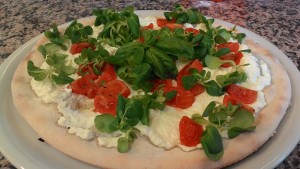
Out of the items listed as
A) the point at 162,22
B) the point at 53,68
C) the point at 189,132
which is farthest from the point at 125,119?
the point at 162,22

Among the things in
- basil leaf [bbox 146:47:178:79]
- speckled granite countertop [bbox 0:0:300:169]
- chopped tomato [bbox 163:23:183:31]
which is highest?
basil leaf [bbox 146:47:178:79]

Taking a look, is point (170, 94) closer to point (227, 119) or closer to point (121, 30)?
point (227, 119)

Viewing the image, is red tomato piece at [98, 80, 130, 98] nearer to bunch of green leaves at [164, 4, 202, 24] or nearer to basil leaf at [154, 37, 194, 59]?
basil leaf at [154, 37, 194, 59]

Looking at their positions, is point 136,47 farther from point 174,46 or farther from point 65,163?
point 65,163

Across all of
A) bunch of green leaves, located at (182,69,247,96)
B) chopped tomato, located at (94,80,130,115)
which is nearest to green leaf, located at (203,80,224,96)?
bunch of green leaves, located at (182,69,247,96)

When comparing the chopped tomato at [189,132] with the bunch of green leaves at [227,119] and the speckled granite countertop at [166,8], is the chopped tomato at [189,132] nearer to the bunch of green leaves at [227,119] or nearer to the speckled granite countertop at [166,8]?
the bunch of green leaves at [227,119]

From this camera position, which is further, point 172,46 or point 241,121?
point 172,46

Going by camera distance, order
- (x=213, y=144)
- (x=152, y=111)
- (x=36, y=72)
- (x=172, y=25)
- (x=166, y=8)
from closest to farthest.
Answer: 1. (x=213, y=144)
2. (x=152, y=111)
3. (x=36, y=72)
4. (x=172, y=25)
5. (x=166, y=8)

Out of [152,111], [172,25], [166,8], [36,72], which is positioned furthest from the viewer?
[166,8]
